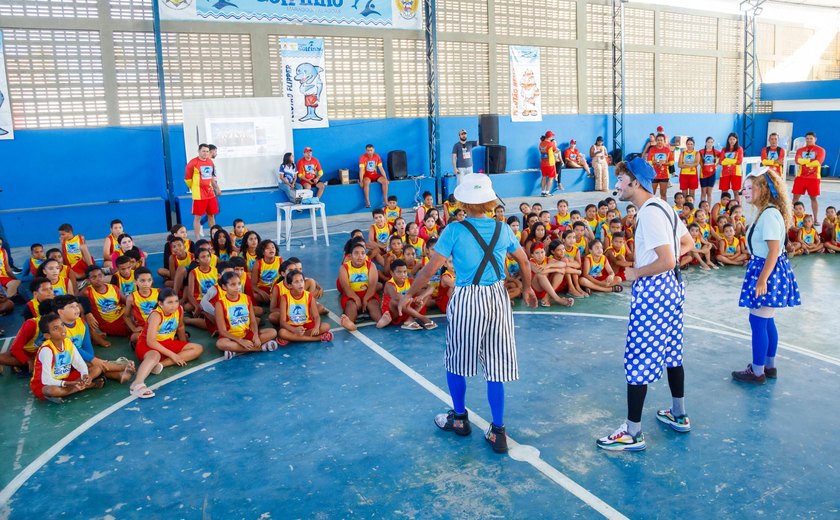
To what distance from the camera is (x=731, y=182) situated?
13.1 meters

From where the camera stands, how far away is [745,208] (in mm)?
14227

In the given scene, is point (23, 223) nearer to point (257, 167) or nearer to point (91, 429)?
point (257, 167)

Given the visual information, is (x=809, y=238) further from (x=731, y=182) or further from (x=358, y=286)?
(x=358, y=286)

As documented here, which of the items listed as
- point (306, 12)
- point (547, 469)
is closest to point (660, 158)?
point (306, 12)

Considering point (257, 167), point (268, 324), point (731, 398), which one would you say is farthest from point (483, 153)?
point (731, 398)

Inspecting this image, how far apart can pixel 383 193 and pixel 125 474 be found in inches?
476

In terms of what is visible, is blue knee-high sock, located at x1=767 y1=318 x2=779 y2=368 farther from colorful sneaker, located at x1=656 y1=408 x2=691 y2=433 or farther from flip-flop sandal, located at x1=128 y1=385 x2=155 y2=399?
flip-flop sandal, located at x1=128 y1=385 x2=155 y2=399

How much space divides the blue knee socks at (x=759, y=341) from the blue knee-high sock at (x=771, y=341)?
0.02 metres

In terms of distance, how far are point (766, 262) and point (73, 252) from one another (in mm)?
7938

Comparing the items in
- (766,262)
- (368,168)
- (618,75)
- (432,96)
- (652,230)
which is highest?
(618,75)

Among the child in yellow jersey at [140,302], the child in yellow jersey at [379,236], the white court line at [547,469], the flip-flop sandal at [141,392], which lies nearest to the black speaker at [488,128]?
the child in yellow jersey at [379,236]

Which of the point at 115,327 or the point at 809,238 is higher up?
the point at 809,238

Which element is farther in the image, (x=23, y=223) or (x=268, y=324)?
(x=23, y=223)

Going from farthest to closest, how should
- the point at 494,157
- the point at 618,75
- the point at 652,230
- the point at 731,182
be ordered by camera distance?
the point at 618,75 < the point at 494,157 < the point at 731,182 < the point at 652,230
